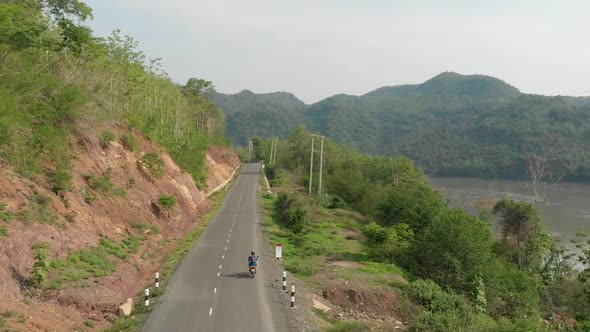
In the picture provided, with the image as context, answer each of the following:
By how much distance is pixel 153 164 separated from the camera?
4147cm

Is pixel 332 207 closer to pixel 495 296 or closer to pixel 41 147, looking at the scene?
pixel 495 296

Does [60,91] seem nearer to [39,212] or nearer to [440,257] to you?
[39,212]

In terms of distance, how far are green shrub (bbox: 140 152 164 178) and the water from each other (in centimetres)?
4555

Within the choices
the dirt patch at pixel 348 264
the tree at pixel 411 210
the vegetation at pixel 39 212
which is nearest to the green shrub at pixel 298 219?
the tree at pixel 411 210

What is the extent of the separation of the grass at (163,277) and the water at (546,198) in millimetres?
42831

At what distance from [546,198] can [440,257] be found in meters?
100

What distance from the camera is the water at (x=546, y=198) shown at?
81.4 metres

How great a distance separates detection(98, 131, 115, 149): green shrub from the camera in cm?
3483

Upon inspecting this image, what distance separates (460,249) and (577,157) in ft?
507

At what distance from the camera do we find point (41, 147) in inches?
1039

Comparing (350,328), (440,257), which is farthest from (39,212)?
(440,257)

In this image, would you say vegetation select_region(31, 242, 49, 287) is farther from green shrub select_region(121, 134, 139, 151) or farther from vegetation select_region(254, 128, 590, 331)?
green shrub select_region(121, 134, 139, 151)

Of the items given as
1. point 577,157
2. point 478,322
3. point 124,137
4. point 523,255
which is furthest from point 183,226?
point 577,157

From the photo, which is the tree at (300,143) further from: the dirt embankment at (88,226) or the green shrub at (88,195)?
the green shrub at (88,195)
